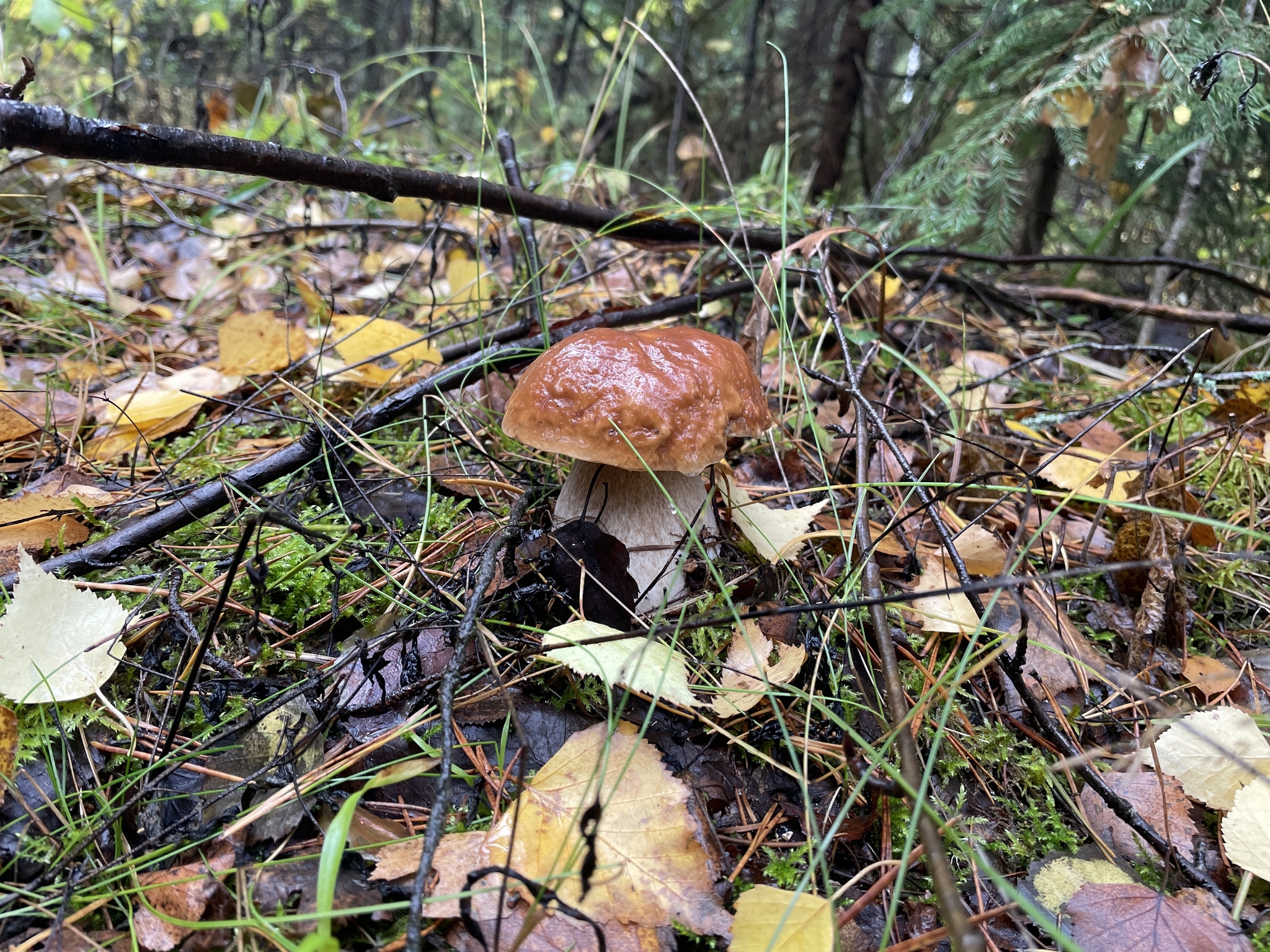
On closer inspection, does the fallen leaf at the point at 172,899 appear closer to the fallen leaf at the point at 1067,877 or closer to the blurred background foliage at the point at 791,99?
the fallen leaf at the point at 1067,877

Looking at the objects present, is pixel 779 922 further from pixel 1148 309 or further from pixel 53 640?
pixel 1148 309

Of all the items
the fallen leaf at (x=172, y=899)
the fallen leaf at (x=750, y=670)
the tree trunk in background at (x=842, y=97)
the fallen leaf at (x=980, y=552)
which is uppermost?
the tree trunk in background at (x=842, y=97)

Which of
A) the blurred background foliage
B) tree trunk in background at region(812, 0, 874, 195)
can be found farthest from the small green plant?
tree trunk in background at region(812, 0, 874, 195)

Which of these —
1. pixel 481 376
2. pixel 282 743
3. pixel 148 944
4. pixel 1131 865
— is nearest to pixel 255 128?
pixel 481 376

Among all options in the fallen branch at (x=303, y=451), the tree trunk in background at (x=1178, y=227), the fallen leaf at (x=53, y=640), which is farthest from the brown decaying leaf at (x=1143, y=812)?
the tree trunk in background at (x=1178, y=227)

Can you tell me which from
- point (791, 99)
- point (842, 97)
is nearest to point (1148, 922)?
point (842, 97)

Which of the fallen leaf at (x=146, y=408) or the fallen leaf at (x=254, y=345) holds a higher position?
the fallen leaf at (x=254, y=345)

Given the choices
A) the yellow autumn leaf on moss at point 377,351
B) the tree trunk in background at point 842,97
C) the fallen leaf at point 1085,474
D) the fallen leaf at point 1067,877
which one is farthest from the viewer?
the tree trunk in background at point 842,97

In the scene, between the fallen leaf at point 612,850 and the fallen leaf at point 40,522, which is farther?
the fallen leaf at point 40,522
